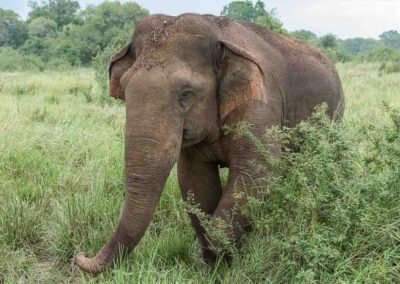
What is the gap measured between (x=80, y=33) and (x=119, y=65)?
4309 cm

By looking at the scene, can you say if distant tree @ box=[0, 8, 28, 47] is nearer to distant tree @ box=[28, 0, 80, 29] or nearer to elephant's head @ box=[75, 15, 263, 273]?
distant tree @ box=[28, 0, 80, 29]

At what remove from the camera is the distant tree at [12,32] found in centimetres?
5858

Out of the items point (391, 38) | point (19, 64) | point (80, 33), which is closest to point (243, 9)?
point (80, 33)

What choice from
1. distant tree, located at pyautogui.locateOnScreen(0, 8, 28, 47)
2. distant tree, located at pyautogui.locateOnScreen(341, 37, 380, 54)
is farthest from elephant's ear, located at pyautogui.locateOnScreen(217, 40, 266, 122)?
distant tree, located at pyautogui.locateOnScreen(341, 37, 380, 54)

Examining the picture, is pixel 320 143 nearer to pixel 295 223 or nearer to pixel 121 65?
pixel 295 223

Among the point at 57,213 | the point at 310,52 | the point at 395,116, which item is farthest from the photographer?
the point at 310,52

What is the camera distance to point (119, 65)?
3289mm

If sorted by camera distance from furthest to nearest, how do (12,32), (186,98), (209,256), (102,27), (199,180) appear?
(12,32), (102,27), (199,180), (209,256), (186,98)

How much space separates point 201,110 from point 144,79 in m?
0.40

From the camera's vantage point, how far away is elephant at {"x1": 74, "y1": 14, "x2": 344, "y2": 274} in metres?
2.70

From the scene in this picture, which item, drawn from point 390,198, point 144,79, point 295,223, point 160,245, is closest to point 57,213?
point 160,245

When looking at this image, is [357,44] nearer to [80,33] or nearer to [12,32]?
[12,32]

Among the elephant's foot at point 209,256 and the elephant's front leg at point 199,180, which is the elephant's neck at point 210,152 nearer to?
the elephant's front leg at point 199,180

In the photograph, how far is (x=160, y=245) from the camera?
133 inches
